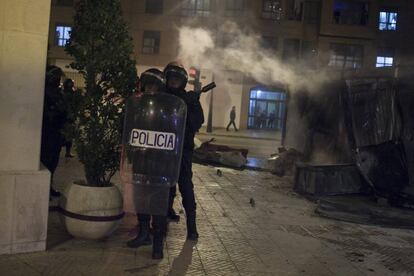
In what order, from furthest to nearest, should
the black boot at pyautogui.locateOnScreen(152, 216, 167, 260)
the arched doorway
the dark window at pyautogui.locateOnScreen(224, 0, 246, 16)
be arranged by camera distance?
the arched doorway → the dark window at pyautogui.locateOnScreen(224, 0, 246, 16) → the black boot at pyautogui.locateOnScreen(152, 216, 167, 260)

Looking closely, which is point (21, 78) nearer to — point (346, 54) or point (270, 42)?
point (270, 42)

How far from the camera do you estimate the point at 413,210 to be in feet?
26.1

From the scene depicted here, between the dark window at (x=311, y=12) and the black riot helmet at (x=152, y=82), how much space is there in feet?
107

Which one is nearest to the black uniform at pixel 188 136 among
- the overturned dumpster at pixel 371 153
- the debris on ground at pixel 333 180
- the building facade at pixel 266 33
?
the overturned dumpster at pixel 371 153

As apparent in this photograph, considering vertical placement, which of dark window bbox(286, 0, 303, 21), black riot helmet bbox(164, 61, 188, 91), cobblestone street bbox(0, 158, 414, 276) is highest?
dark window bbox(286, 0, 303, 21)

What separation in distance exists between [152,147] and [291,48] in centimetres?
3225

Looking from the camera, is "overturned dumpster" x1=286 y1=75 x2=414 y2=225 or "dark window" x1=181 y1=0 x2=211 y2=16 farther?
"dark window" x1=181 y1=0 x2=211 y2=16

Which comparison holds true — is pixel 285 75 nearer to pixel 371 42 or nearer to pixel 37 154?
pixel 37 154

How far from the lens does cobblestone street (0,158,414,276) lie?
441cm

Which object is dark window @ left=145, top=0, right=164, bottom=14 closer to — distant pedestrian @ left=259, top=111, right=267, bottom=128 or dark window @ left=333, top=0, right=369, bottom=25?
distant pedestrian @ left=259, top=111, right=267, bottom=128

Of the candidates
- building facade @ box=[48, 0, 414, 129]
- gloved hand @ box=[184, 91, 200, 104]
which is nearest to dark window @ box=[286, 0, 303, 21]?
building facade @ box=[48, 0, 414, 129]

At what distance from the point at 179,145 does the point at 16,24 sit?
5.58 feet

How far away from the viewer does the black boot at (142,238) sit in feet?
16.3

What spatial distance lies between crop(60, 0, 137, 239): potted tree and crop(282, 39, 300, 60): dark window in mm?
31282
